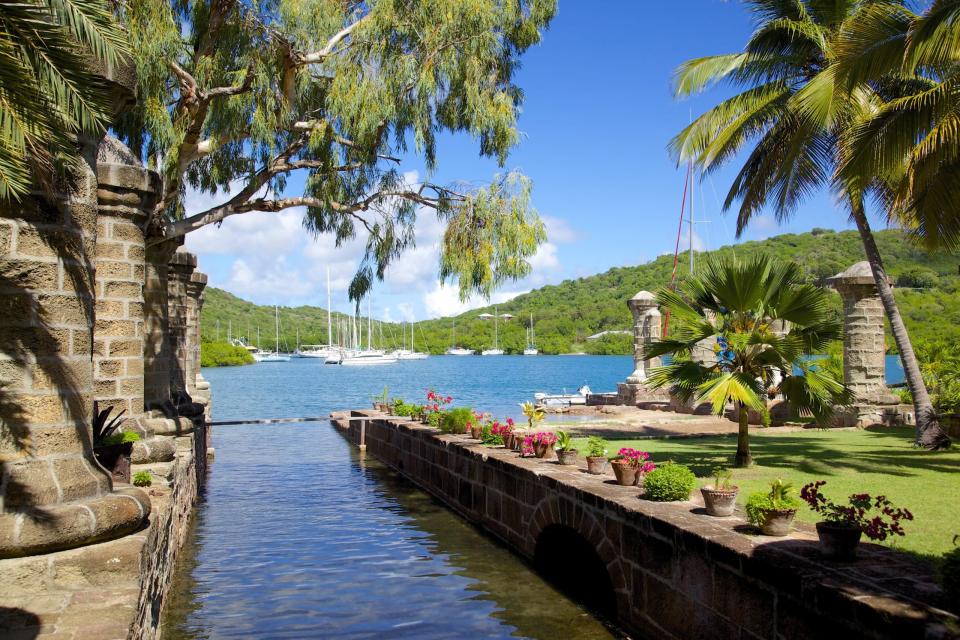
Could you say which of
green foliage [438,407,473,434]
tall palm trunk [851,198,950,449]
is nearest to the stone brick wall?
green foliage [438,407,473,434]

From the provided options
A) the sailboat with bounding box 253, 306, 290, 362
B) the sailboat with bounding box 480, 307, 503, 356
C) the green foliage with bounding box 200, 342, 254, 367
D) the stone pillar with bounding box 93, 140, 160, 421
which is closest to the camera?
the stone pillar with bounding box 93, 140, 160, 421

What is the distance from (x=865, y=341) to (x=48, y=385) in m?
15.9

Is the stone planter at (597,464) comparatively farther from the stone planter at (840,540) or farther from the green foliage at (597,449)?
the stone planter at (840,540)

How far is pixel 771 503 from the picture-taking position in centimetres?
616

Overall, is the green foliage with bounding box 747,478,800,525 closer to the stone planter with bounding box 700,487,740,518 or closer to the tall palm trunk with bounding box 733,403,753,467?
the stone planter with bounding box 700,487,740,518

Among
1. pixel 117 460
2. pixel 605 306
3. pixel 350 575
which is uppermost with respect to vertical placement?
pixel 605 306

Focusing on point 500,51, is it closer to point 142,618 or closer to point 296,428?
point 142,618

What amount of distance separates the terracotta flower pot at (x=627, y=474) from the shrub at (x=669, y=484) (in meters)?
0.71

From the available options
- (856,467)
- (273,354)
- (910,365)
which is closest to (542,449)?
(856,467)

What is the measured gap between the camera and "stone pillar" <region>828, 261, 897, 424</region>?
1650 centimetres

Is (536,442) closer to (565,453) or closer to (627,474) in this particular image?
(565,453)

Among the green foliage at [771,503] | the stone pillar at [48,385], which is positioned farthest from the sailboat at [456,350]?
the stone pillar at [48,385]

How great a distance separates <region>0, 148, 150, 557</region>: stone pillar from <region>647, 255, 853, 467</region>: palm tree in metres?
6.98

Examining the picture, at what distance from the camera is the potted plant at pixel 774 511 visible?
610cm
